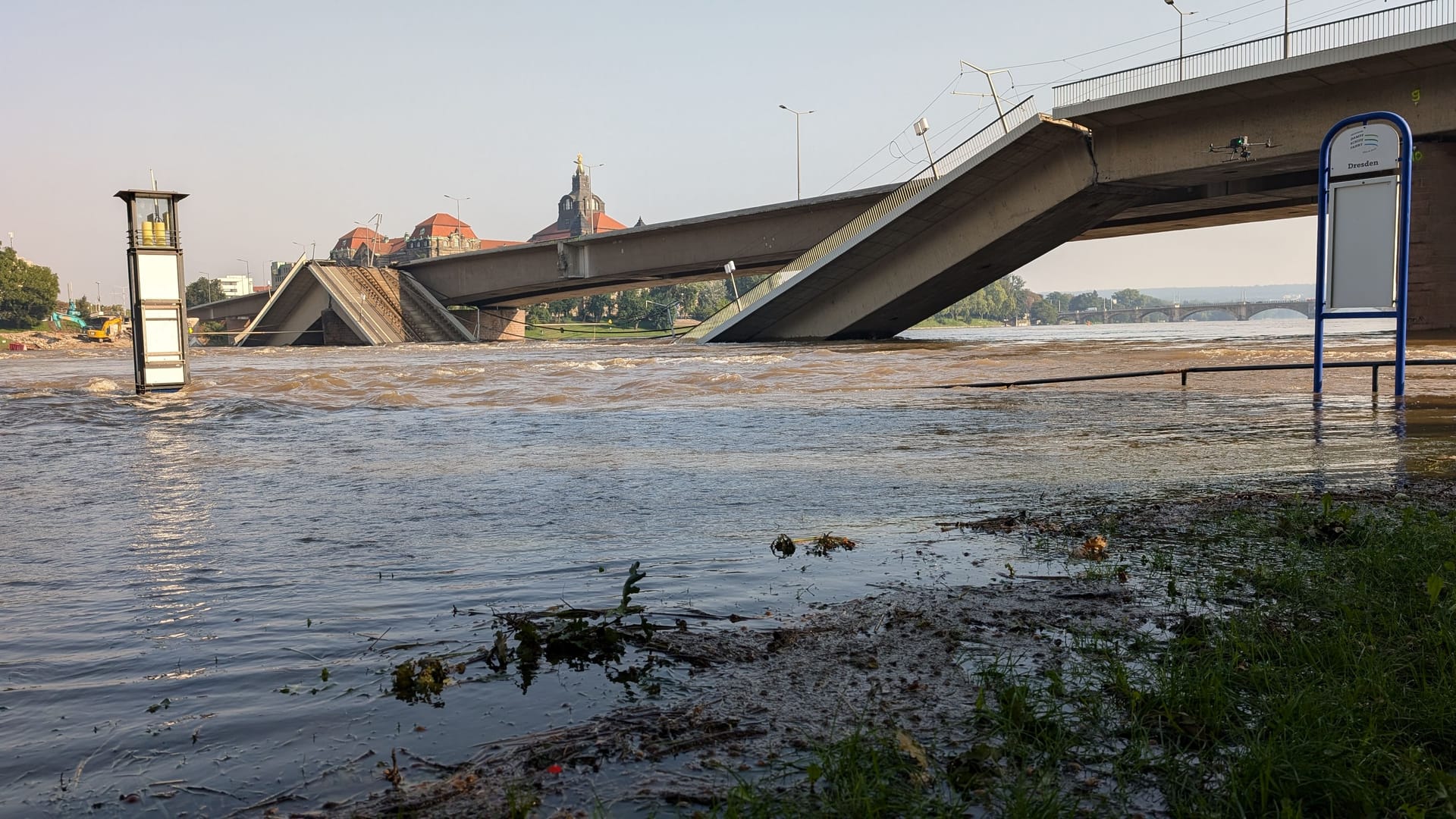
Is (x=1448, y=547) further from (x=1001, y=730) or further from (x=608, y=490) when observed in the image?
(x=608, y=490)

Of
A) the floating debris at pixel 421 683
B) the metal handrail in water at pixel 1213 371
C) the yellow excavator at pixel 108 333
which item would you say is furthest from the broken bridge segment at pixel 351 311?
the floating debris at pixel 421 683

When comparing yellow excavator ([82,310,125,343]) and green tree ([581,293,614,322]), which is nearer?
yellow excavator ([82,310,125,343])

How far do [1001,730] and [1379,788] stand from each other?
0.87 meters

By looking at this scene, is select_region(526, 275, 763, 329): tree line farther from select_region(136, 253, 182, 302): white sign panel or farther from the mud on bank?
the mud on bank

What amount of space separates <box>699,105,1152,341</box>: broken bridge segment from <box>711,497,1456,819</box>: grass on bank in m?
32.1

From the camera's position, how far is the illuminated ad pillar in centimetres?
1797

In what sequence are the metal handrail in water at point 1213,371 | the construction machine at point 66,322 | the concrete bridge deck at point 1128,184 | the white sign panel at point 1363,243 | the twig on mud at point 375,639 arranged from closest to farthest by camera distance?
the twig on mud at point 375,639 → the white sign panel at point 1363,243 → the metal handrail in water at point 1213,371 → the concrete bridge deck at point 1128,184 → the construction machine at point 66,322

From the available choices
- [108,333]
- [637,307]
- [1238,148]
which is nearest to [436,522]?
[1238,148]

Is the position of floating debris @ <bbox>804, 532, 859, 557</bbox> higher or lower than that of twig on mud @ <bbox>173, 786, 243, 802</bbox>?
higher

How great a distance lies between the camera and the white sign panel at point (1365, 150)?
489 inches

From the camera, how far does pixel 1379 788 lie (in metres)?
2.35

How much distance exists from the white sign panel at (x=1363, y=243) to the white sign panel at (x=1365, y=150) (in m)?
0.17

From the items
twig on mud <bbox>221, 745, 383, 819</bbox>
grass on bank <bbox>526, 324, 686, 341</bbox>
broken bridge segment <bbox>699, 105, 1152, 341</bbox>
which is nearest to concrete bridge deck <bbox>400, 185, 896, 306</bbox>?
broken bridge segment <bbox>699, 105, 1152, 341</bbox>

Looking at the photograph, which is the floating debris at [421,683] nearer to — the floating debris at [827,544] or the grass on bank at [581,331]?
the floating debris at [827,544]
